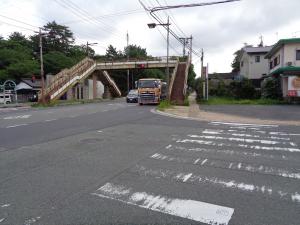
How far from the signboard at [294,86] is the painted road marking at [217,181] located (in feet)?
87.9

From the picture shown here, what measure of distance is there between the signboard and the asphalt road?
21394 millimetres

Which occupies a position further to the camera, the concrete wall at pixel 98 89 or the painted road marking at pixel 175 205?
the concrete wall at pixel 98 89

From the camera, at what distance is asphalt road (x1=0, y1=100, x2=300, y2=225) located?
4293 millimetres

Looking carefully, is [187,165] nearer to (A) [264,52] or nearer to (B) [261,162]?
(B) [261,162]

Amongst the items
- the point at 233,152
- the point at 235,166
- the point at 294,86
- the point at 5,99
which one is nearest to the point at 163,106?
the point at 294,86

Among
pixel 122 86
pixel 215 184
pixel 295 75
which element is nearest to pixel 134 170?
pixel 215 184

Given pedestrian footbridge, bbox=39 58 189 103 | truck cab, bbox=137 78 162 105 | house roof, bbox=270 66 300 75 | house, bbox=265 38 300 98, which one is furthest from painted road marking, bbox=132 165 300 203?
house roof, bbox=270 66 300 75

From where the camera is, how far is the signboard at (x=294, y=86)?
96.3ft

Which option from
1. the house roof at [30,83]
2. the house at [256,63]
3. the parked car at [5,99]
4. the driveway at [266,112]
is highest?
the house at [256,63]

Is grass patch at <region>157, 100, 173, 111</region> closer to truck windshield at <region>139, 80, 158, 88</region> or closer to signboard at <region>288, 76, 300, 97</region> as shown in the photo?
truck windshield at <region>139, 80, 158, 88</region>

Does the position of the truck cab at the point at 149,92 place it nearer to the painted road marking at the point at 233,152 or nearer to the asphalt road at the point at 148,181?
the asphalt road at the point at 148,181

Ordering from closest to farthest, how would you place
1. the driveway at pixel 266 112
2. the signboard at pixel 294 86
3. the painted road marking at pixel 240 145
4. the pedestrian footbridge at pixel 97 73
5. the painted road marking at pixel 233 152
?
1. the painted road marking at pixel 233 152
2. the painted road marking at pixel 240 145
3. the driveway at pixel 266 112
4. the signboard at pixel 294 86
5. the pedestrian footbridge at pixel 97 73

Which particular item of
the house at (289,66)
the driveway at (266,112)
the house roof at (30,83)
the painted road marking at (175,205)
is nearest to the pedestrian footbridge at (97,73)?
the house roof at (30,83)

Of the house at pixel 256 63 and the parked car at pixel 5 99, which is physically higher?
the house at pixel 256 63
